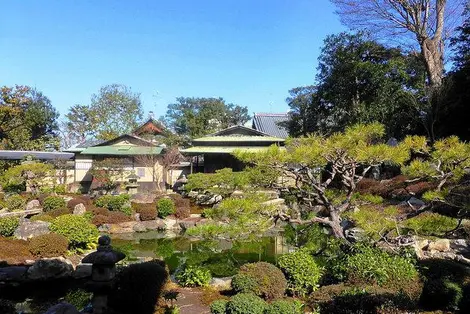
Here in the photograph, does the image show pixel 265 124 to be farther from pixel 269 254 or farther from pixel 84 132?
pixel 269 254

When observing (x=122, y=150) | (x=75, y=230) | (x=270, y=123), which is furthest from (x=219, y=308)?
(x=270, y=123)

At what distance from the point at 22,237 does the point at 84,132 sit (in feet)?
89.4

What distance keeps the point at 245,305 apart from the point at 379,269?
2308 millimetres

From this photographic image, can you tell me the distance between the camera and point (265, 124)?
33156mm

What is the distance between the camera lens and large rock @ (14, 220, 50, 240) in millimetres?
11945

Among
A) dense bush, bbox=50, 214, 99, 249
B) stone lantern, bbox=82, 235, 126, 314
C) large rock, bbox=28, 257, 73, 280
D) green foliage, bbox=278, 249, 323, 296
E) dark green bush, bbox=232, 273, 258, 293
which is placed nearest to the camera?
stone lantern, bbox=82, 235, 126, 314

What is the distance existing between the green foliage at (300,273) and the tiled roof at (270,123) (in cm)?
2533

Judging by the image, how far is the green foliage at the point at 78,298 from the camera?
7066mm

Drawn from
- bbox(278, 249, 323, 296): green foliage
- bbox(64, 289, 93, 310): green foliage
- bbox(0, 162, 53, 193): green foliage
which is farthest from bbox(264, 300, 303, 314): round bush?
bbox(0, 162, 53, 193): green foliage

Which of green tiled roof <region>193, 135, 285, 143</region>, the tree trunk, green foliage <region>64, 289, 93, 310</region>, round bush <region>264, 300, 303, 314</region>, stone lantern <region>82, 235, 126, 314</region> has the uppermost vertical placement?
the tree trunk

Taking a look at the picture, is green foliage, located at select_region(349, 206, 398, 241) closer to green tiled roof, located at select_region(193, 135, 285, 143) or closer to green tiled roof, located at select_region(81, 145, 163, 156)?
green tiled roof, located at select_region(193, 135, 285, 143)

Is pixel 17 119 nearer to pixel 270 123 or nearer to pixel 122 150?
pixel 122 150

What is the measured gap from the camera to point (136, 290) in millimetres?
5535

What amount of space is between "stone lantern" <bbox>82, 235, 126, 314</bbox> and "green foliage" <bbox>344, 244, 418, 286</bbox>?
3766 millimetres
